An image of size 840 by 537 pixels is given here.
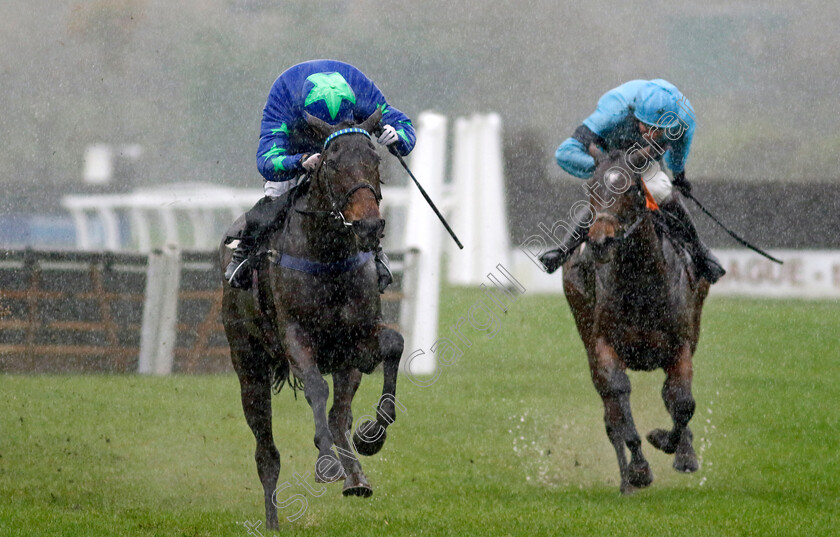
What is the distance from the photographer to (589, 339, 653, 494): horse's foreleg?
6191 millimetres

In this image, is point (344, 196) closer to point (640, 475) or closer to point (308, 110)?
point (308, 110)

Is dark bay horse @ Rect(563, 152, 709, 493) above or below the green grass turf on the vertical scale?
above

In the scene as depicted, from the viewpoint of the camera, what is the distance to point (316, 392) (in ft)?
16.6

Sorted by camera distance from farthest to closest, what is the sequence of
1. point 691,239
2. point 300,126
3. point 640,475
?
point 691,239 < point 640,475 < point 300,126

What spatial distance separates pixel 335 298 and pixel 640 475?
2125 mm

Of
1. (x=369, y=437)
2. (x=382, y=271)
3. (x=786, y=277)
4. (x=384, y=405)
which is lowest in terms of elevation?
(x=369, y=437)

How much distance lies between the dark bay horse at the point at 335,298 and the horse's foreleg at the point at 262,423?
1.99 feet

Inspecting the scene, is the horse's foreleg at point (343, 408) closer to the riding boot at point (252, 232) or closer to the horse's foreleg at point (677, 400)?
the riding boot at point (252, 232)

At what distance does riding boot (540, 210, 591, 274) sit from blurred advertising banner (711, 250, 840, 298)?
12.0 meters

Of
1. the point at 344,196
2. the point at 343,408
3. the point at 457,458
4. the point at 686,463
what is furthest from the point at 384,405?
the point at 457,458

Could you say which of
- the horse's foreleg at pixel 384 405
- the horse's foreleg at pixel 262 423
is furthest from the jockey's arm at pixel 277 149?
the horse's foreleg at pixel 262 423

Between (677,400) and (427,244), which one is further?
(427,244)

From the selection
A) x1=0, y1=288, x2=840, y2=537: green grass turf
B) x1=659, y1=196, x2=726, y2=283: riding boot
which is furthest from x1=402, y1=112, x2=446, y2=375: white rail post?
x1=659, y1=196, x2=726, y2=283: riding boot

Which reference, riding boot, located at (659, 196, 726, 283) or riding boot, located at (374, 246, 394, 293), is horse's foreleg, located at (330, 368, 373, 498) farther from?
riding boot, located at (659, 196, 726, 283)
